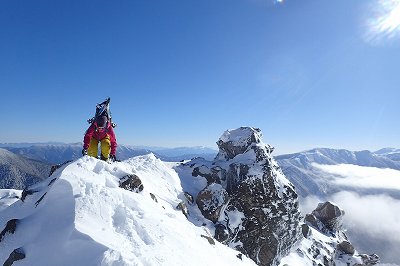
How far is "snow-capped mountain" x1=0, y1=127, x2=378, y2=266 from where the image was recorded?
431 inches

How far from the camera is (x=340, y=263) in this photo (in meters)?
61.8

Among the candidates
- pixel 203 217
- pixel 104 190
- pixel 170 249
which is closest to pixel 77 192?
pixel 104 190

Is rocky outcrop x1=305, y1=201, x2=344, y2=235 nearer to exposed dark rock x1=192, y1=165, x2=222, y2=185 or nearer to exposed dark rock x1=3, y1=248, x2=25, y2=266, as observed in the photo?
exposed dark rock x1=192, y1=165, x2=222, y2=185

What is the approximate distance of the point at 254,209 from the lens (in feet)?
131

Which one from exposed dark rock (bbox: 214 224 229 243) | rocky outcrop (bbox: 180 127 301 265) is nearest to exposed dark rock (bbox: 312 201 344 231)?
rocky outcrop (bbox: 180 127 301 265)

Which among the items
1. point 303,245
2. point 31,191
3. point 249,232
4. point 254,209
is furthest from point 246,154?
point 31,191

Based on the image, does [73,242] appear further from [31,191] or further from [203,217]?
[203,217]

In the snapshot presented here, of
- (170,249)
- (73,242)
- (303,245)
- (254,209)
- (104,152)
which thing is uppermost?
(104,152)

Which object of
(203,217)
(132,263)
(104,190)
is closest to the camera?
(132,263)

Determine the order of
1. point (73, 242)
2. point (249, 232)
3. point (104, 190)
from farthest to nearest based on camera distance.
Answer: point (249, 232) → point (104, 190) → point (73, 242)

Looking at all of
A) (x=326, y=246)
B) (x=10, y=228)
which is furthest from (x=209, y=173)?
(x=326, y=246)

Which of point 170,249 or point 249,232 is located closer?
point 170,249

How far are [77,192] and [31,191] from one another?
19.7 ft

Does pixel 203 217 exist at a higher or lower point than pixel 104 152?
lower
